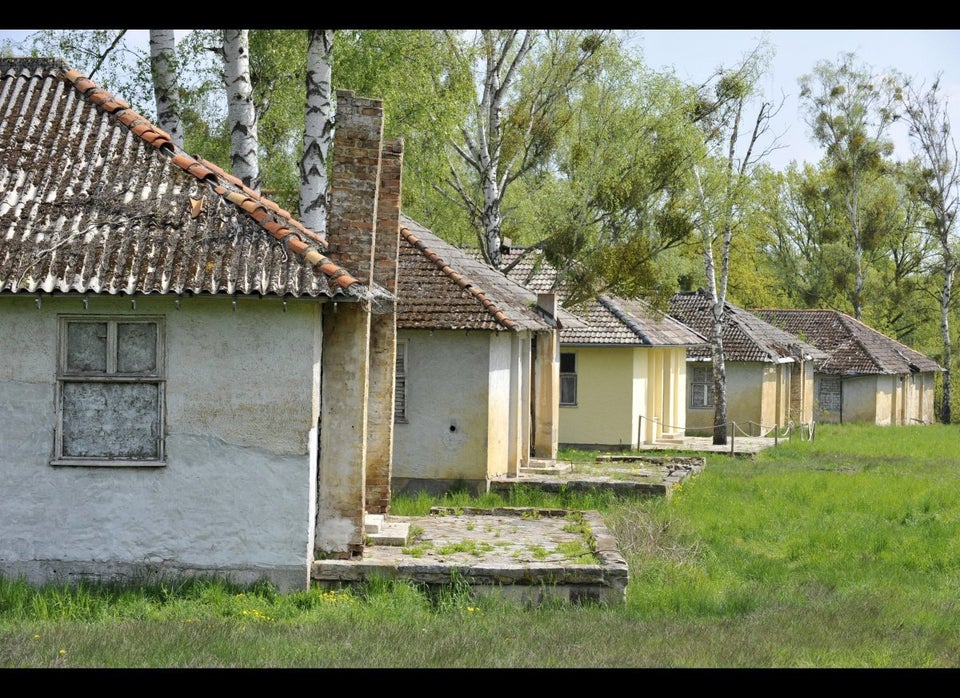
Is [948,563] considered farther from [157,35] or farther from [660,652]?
[157,35]

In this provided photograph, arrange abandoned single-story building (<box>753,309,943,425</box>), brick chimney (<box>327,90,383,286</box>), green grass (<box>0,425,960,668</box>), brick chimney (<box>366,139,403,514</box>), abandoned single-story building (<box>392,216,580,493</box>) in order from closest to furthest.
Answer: green grass (<box>0,425,960,668</box>)
brick chimney (<box>327,90,383,286</box>)
brick chimney (<box>366,139,403,514</box>)
abandoned single-story building (<box>392,216,580,493</box>)
abandoned single-story building (<box>753,309,943,425</box>)

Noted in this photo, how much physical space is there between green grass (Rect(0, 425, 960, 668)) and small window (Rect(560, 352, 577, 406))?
15.6 meters

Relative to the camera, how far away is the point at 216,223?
485 inches

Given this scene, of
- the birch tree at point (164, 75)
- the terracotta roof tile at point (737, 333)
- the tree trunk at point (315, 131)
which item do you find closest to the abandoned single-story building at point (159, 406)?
the tree trunk at point (315, 131)

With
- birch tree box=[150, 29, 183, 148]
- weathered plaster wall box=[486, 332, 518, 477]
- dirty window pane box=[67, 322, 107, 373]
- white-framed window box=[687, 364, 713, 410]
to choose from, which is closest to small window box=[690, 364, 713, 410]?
white-framed window box=[687, 364, 713, 410]

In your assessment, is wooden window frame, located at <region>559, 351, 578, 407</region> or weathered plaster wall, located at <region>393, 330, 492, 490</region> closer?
weathered plaster wall, located at <region>393, 330, 492, 490</region>

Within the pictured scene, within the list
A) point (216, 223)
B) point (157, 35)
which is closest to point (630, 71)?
point (157, 35)

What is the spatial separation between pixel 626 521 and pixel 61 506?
292 inches

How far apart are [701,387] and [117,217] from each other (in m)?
34.4

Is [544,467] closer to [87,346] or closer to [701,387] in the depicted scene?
[87,346]

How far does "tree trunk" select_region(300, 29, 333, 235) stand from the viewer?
16.8 meters

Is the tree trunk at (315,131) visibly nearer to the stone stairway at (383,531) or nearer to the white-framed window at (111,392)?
the stone stairway at (383,531)

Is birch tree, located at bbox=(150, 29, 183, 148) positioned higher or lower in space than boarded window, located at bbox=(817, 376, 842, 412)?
higher

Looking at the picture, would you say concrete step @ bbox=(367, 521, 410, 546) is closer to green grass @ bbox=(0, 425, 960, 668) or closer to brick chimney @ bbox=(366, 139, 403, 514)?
brick chimney @ bbox=(366, 139, 403, 514)
